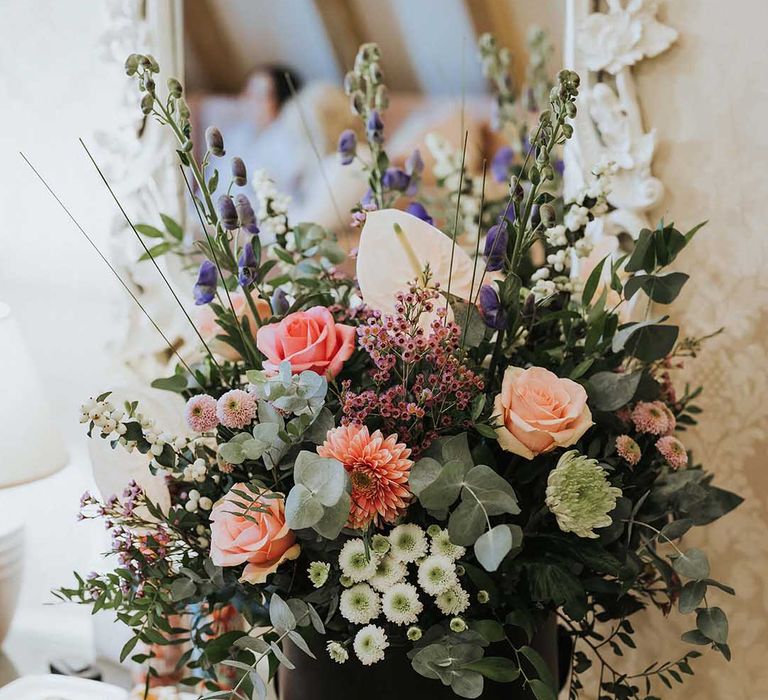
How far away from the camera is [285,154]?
113cm

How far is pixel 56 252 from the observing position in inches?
51.3

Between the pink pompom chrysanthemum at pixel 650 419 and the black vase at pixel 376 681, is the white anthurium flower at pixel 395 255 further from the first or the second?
the black vase at pixel 376 681

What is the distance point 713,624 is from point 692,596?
0.04m

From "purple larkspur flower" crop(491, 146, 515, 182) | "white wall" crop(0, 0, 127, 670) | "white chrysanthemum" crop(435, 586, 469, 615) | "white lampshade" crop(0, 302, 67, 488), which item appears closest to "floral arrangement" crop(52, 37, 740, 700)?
"white chrysanthemum" crop(435, 586, 469, 615)

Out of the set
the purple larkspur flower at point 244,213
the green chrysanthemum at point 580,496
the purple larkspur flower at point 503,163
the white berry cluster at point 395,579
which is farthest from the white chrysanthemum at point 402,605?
the purple larkspur flower at point 503,163

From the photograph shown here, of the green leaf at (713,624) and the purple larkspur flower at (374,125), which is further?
the purple larkspur flower at (374,125)

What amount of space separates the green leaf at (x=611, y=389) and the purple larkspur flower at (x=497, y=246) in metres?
0.12

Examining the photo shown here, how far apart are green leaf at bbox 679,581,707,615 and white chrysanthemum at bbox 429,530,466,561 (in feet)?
0.62

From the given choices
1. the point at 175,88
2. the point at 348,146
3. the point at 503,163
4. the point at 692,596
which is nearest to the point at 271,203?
the point at 348,146

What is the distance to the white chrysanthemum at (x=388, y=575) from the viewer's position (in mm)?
633

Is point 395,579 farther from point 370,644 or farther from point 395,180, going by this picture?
point 395,180

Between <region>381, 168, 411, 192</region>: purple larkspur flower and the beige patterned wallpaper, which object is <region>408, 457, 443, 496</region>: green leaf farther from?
the beige patterned wallpaper

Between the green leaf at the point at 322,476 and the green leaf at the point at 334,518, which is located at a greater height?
the green leaf at the point at 322,476

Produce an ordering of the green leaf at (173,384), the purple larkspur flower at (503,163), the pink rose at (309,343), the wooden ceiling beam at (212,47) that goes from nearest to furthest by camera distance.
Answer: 1. the pink rose at (309,343)
2. the green leaf at (173,384)
3. the purple larkspur flower at (503,163)
4. the wooden ceiling beam at (212,47)
